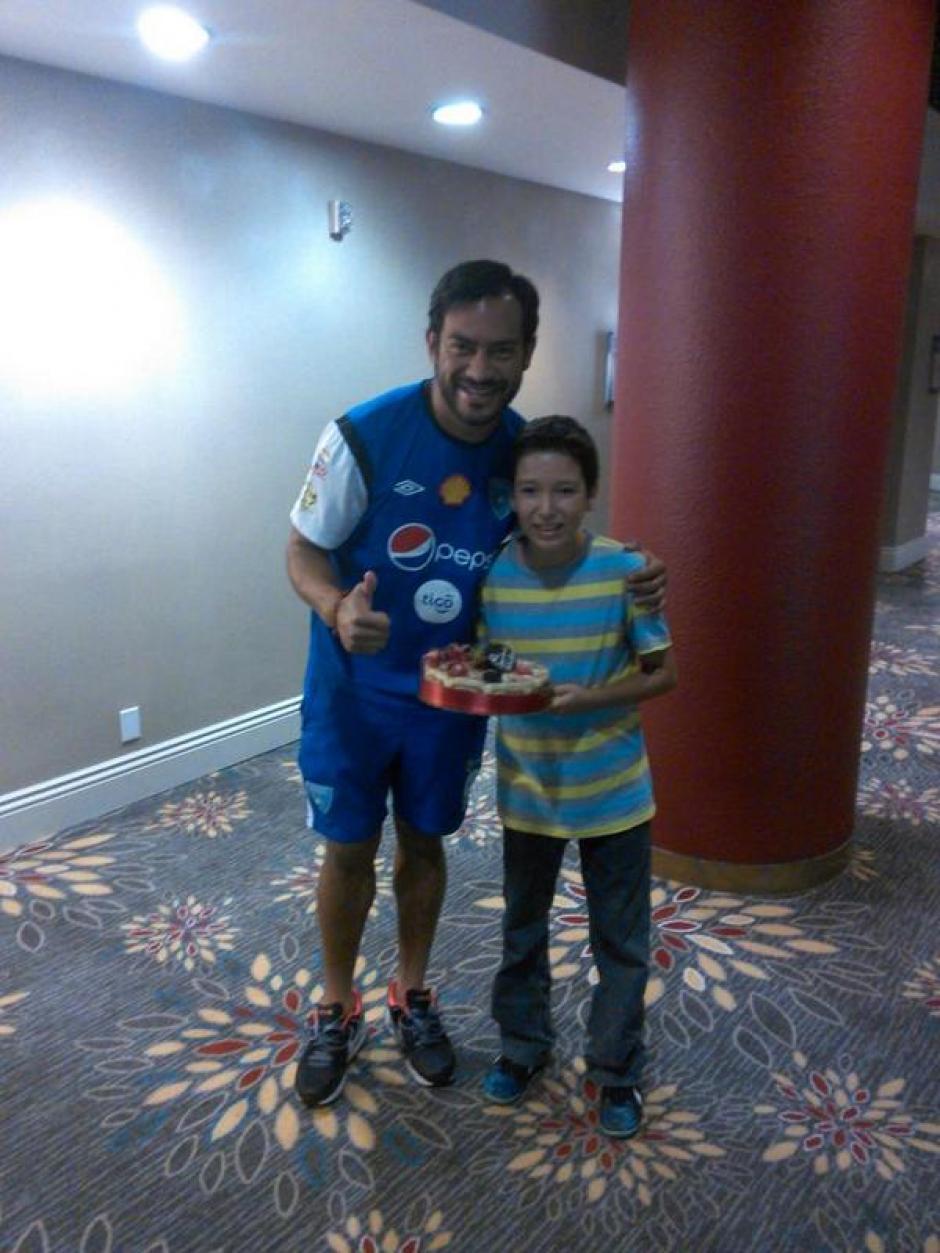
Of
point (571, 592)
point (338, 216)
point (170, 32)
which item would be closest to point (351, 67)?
point (170, 32)

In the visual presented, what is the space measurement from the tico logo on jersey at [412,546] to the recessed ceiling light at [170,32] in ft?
5.24

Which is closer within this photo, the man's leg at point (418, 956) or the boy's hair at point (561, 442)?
the boy's hair at point (561, 442)

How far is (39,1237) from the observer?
5.32 ft

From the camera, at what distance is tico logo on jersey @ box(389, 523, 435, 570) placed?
1.65 m

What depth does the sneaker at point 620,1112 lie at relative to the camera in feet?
5.95

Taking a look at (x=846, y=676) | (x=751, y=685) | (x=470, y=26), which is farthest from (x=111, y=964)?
(x=470, y=26)

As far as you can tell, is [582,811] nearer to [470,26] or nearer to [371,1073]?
[371,1073]

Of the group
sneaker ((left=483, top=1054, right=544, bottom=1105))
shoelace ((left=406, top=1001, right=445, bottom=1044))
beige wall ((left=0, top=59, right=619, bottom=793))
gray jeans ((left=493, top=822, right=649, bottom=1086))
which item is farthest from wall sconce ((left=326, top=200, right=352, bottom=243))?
sneaker ((left=483, top=1054, right=544, bottom=1105))

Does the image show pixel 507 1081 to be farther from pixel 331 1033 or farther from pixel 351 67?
pixel 351 67

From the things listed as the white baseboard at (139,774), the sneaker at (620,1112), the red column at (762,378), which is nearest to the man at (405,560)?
the sneaker at (620,1112)

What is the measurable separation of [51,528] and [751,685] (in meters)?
2.05

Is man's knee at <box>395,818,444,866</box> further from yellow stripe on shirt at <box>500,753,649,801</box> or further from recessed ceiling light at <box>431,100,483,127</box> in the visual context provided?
recessed ceiling light at <box>431,100,483,127</box>

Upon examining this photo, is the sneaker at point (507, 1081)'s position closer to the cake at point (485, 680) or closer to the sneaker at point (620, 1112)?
the sneaker at point (620, 1112)

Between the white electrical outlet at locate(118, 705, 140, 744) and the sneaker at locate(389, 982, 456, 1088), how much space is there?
5.06ft
